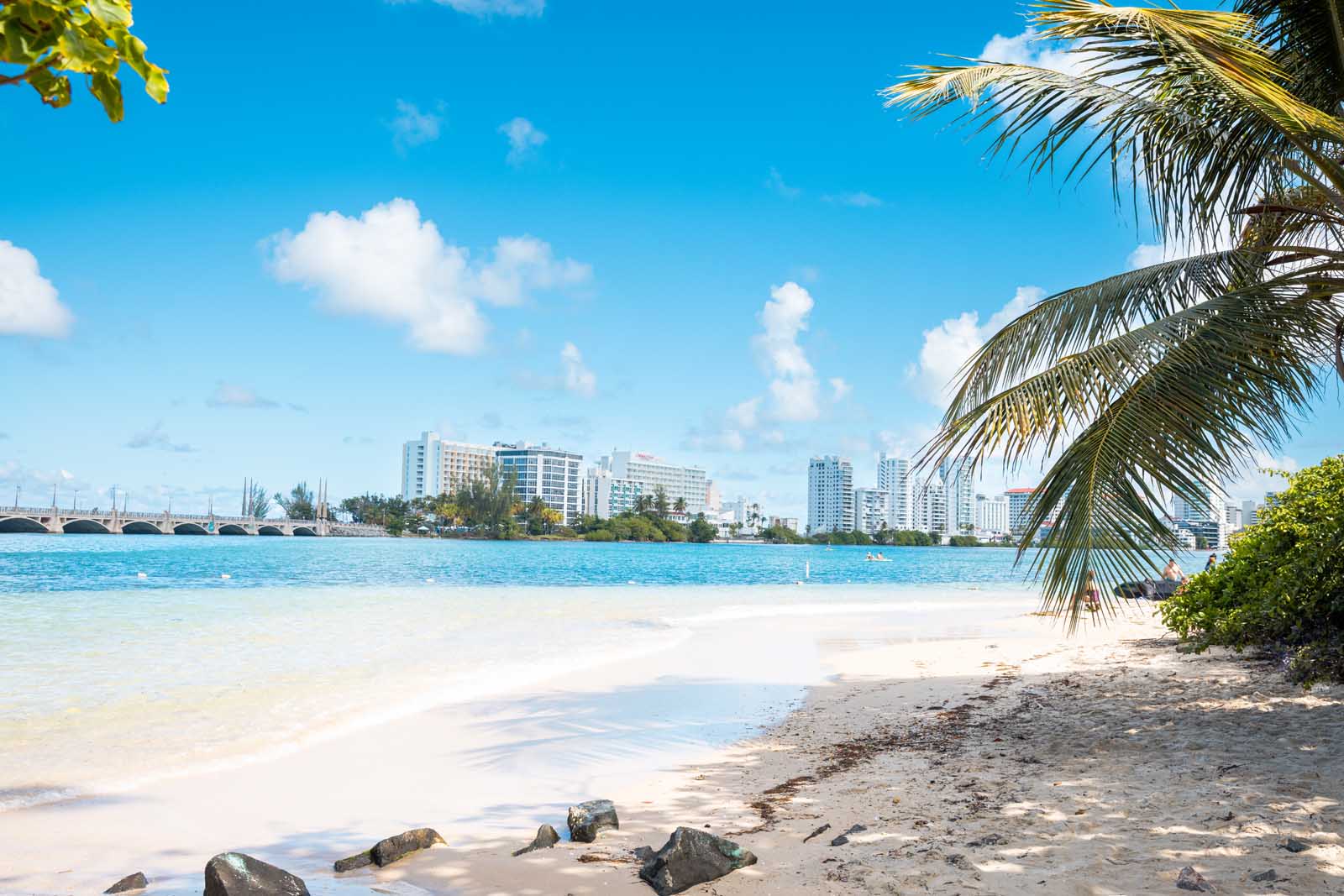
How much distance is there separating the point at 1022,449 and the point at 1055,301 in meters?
1.57

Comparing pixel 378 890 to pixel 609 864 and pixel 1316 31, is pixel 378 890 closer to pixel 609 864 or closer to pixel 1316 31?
pixel 609 864

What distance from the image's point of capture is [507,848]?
186 inches

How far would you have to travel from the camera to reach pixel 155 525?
116062 mm

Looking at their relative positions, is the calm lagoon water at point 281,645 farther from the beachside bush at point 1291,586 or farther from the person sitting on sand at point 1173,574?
the person sitting on sand at point 1173,574

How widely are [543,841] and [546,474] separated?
620ft

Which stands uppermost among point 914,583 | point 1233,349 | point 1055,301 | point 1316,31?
point 1316,31

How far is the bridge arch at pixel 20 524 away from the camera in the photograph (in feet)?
336

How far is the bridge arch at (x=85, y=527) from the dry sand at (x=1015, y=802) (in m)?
129

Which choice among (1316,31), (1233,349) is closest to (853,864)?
(1233,349)

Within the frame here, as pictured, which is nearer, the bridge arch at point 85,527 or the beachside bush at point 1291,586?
the beachside bush at point 1291,586

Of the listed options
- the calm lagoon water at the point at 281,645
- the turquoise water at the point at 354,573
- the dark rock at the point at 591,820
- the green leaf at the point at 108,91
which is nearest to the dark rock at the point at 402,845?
→ the dark rock at the point at 591,820

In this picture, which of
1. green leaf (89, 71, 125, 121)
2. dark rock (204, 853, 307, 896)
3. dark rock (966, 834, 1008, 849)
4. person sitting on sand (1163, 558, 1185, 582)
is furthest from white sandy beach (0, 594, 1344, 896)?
person sitting on sand (1163, 558, 1185, 582)

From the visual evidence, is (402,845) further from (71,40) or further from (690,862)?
(71,40)

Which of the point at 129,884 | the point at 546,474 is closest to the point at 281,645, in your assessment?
the point at 129,884
